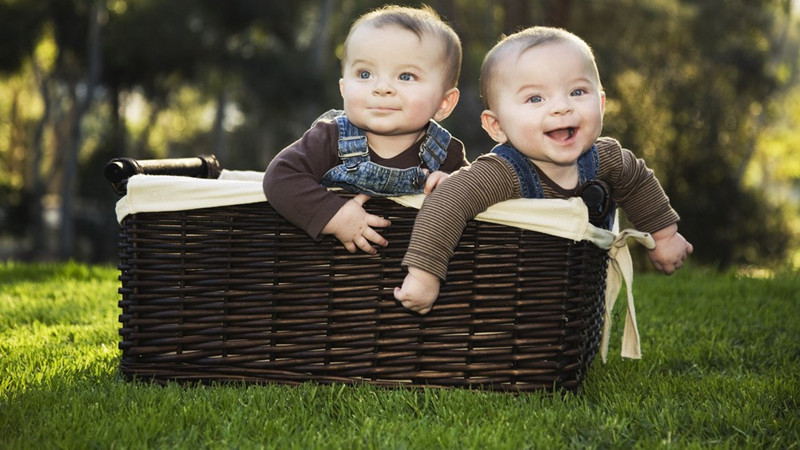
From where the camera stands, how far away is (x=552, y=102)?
2533 millimetres

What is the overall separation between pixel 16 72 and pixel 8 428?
56.9 ft

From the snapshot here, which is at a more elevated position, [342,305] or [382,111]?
[382,111]

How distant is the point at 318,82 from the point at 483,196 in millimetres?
16873

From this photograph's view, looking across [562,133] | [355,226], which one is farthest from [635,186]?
[355,226]

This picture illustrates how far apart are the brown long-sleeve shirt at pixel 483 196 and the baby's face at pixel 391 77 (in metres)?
0.30

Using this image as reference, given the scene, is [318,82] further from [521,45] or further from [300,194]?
[300,194]

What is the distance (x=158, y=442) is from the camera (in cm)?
204

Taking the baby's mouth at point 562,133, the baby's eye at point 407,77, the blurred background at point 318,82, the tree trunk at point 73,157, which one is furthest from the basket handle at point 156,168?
the tree trunk at point 73,157

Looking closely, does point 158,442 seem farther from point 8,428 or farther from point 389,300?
point 389,300

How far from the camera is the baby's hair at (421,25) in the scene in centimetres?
261

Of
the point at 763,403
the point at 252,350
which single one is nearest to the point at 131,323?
the point at 252,350

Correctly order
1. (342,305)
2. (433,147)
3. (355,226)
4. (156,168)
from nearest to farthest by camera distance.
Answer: (355,226) < (342,305) < (433,147) < (156,168)

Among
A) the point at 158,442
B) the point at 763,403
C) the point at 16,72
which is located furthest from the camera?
the point at 16,72

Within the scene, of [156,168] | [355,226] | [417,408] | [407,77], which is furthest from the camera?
[156,168]
